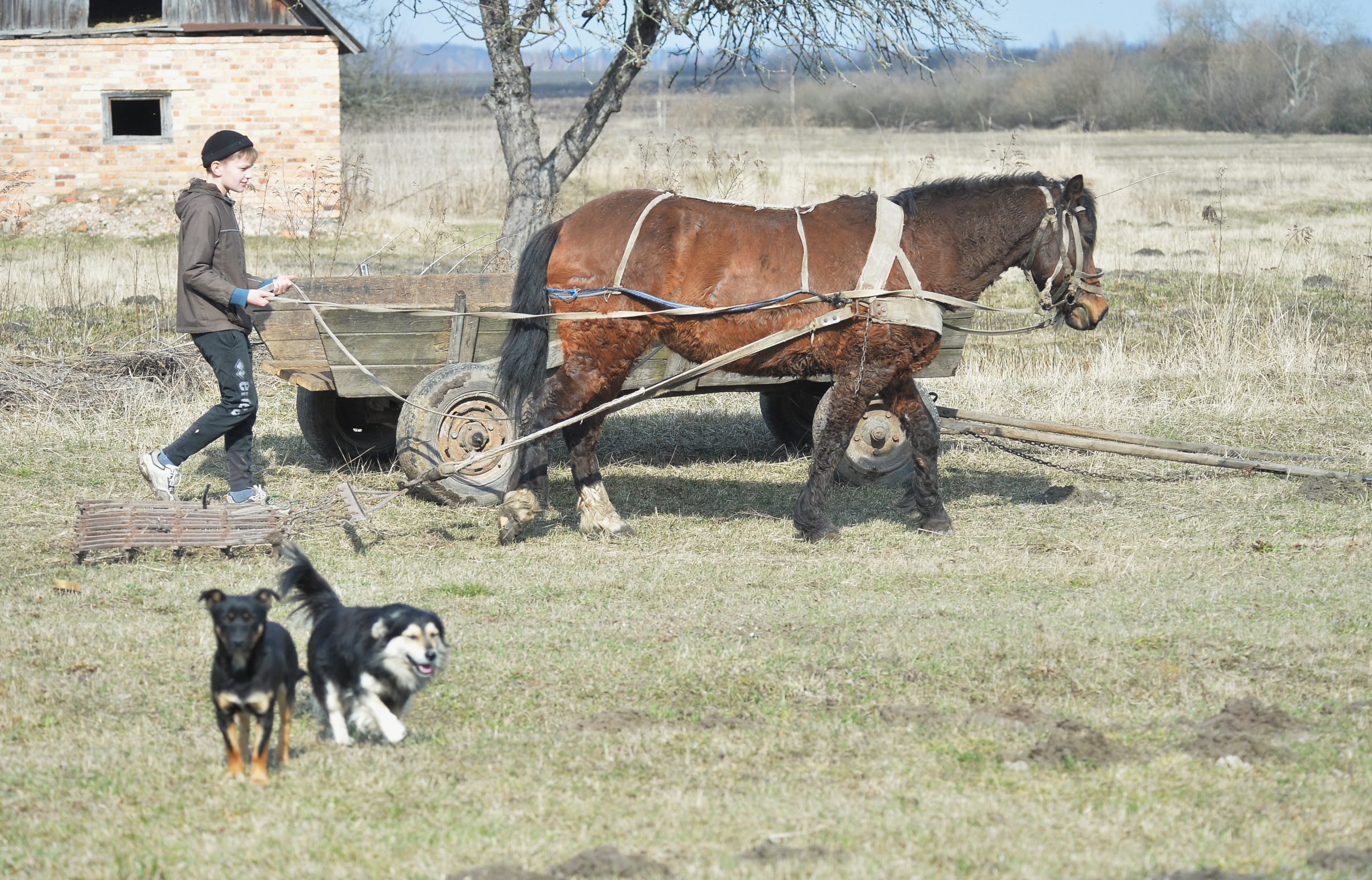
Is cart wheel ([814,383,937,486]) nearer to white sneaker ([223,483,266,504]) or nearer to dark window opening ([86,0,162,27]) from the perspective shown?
white sneaker ([223,483,266,504])

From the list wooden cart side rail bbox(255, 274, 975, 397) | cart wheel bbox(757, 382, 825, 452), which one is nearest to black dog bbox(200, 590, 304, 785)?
wooden cart side rail bbox(255, 274, 975, 397)

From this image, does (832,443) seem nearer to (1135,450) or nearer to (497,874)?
(1135,450)

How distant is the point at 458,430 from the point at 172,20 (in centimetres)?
1503

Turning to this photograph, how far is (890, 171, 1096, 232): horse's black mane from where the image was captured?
7066 mm

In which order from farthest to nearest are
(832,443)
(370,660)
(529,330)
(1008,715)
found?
(832,443), (529,330), (1008,715), (370,660)

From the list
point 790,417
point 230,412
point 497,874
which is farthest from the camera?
point 790,417

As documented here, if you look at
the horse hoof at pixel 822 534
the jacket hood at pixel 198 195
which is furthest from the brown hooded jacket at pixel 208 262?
the horse hoof at pixel 822 534

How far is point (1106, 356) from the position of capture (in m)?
11.5

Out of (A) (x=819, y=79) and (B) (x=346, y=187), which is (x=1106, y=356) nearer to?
(A) (x=819, y=79)

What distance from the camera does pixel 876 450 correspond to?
8.38 metres

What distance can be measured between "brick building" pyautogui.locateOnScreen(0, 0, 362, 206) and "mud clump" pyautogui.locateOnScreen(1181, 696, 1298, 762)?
17737mm

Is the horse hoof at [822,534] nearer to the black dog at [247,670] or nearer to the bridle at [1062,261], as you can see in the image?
the bridle at [1062,261]

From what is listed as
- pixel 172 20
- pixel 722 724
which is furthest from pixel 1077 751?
pixel 172 20

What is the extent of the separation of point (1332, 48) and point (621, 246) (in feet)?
169
